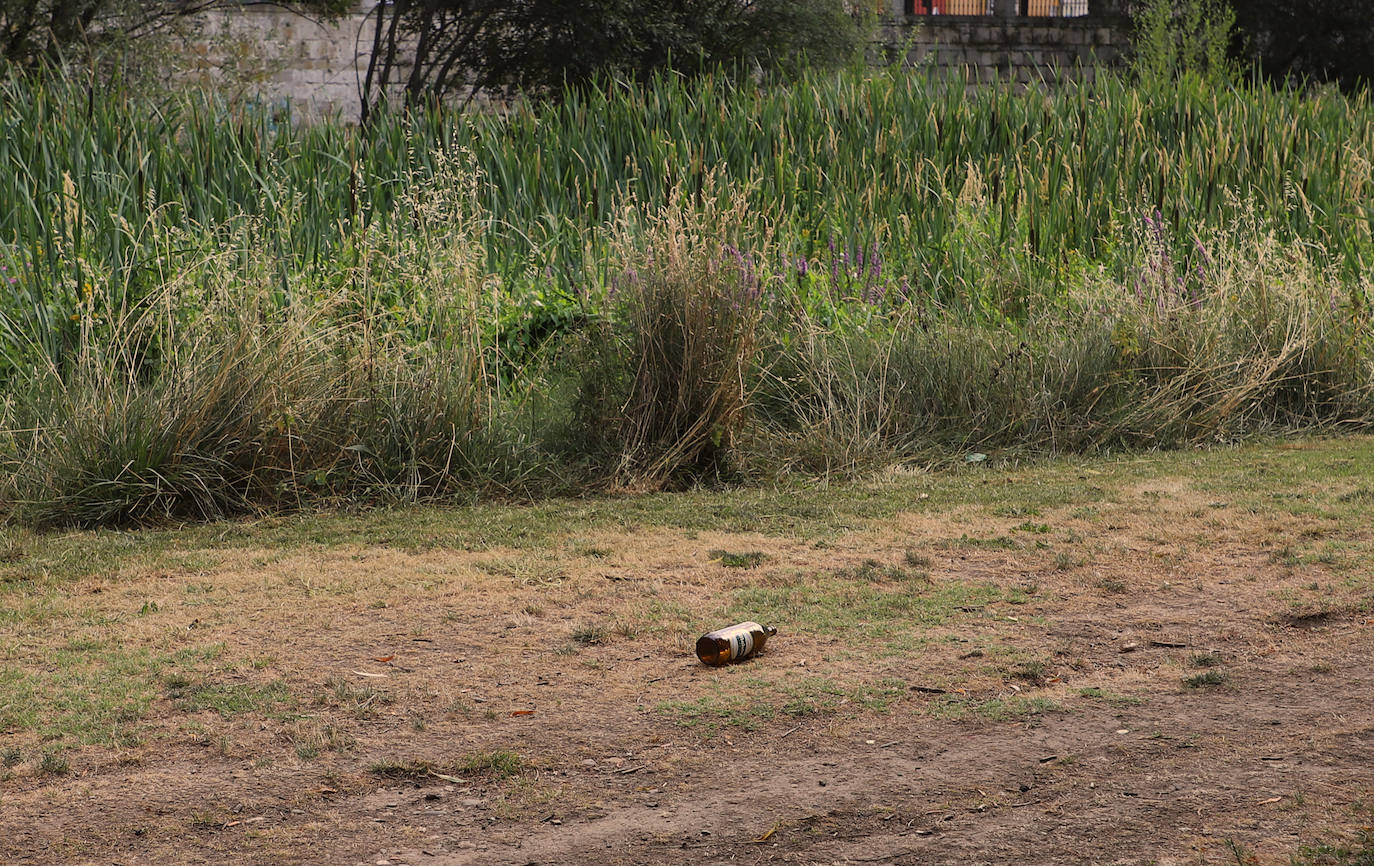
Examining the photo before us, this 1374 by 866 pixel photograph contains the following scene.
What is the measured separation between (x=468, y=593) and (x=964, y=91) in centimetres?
685

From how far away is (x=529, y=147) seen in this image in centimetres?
860

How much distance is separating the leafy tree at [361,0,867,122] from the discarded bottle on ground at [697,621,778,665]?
13444 millimetres

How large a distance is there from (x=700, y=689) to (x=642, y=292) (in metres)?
2.75

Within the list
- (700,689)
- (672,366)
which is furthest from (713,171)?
(700,689)

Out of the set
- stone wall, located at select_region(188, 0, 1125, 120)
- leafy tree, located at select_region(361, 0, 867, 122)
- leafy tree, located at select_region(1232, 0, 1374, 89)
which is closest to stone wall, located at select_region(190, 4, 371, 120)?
stone wall, located at select_region(188, 0, 1125, 120)

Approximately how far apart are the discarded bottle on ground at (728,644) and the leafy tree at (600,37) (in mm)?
13444

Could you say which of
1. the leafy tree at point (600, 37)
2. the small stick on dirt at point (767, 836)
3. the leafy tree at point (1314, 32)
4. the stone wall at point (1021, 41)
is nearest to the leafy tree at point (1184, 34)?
the leafy tree at point (1314, 32)

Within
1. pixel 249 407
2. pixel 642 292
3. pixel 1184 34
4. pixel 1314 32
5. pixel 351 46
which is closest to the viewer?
pixel 249 407

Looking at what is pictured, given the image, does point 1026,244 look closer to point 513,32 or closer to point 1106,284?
point 1106,284

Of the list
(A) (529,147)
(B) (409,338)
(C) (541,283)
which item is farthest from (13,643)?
(A) (529,147)

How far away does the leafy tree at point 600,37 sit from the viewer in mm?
16562

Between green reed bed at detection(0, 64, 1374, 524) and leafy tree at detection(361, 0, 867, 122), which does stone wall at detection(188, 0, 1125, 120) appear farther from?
green reed bed at detection(0, 64, 1374, 524)

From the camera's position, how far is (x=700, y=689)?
3404mm

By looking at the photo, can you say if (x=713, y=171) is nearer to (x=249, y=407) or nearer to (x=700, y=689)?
(x=249, y=407)
